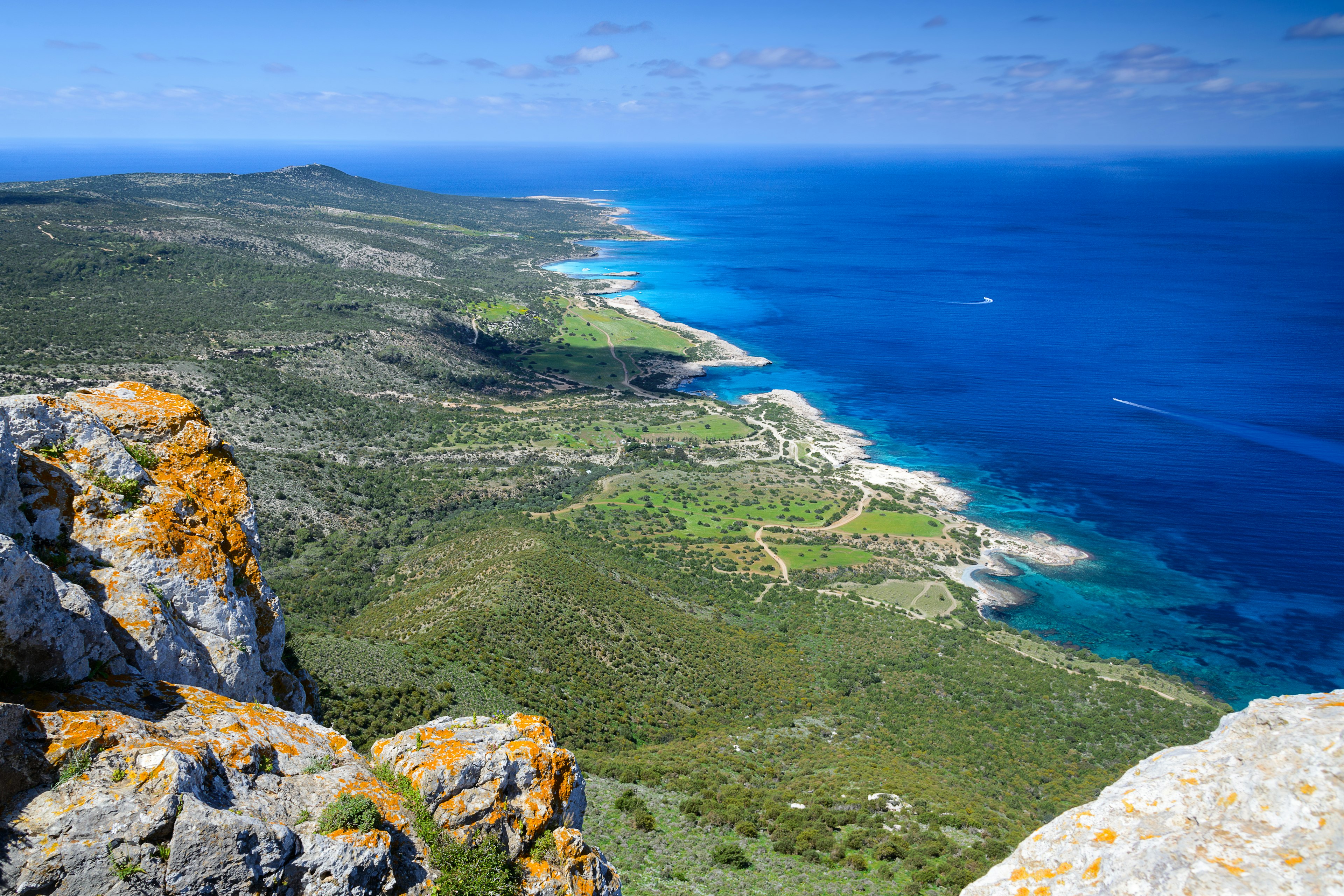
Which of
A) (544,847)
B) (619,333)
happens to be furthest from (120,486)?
(619,333)

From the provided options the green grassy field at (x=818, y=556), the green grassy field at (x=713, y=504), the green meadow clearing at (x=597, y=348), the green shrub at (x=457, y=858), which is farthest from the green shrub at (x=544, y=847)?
the green meadow clearing at (x=597, y=348)

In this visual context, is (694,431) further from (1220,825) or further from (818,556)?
(1220,825)

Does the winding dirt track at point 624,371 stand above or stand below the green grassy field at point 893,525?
above

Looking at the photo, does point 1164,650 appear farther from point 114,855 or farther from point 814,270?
point 814,270

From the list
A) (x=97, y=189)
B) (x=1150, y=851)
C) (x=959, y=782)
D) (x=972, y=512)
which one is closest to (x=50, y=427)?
(x=1150, y=851)

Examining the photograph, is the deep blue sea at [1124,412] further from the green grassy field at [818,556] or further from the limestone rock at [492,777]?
the limestone rock at [492,777]

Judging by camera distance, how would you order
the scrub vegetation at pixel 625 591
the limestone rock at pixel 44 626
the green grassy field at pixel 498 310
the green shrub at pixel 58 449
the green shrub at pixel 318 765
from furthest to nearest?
the green grassy field at pixel 498 310 → the scrub vegetation at pixel 625 591 → the green shrub at pixel 58 449 → the green shrub at pixel 318 765 → the limestone rock at pixel 44 626
